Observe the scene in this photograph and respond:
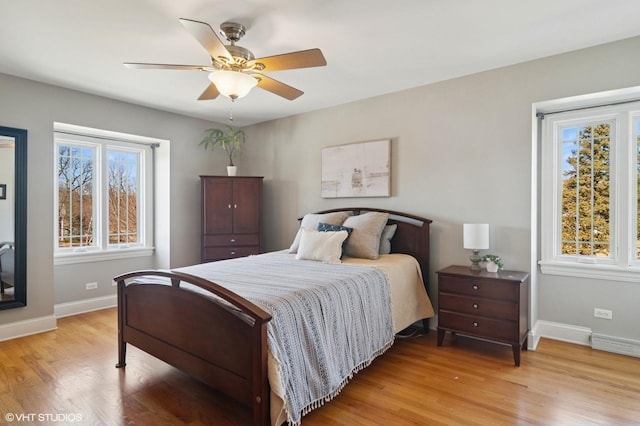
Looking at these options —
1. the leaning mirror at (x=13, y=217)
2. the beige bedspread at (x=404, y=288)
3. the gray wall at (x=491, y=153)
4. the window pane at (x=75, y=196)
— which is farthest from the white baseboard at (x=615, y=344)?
the window pane at (x=75, y=196)

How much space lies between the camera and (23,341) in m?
3.27

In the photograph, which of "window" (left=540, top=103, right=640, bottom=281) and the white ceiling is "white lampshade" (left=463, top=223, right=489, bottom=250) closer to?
"window" (left=540, top=103, right=640, bottom=281)

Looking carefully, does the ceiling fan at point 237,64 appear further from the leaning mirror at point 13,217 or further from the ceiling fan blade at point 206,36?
the leaning mirror at point 13,217

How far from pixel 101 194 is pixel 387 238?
3.66 metres

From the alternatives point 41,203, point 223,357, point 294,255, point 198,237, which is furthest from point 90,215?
point 223,357

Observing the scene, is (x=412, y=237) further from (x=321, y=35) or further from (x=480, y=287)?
(x=321, y=35)

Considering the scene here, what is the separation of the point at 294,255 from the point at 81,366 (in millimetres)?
2008

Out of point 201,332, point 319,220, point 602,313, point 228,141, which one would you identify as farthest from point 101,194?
point 602,313

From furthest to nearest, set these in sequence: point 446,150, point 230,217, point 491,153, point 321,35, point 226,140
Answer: point 226,140 < point 230,217 < point 446,150 < point 491,153 < point 321,35

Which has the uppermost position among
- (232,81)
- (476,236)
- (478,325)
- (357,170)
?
(232,81)

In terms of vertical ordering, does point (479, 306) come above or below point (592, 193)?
below

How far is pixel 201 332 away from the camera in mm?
2119

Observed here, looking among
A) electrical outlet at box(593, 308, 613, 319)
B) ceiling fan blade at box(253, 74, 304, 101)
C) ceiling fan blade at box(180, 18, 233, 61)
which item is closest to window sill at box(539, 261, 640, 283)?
electrical outlet at box(593, 308, 613, 319)

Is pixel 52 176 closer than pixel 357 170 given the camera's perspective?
Yes
